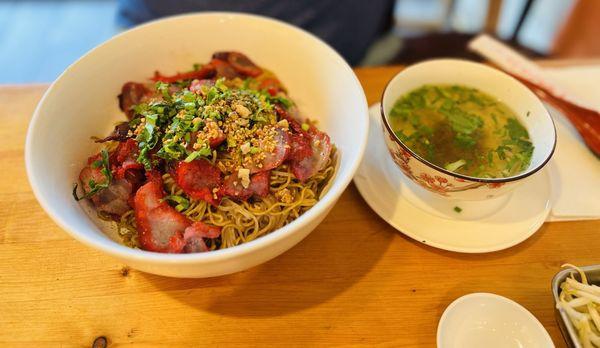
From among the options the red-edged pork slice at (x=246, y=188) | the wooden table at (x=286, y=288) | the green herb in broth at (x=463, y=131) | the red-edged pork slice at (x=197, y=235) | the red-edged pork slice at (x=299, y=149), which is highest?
the green herb in broth at (x=463, y=131)

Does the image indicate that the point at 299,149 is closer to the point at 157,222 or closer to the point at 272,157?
the point at 272,157

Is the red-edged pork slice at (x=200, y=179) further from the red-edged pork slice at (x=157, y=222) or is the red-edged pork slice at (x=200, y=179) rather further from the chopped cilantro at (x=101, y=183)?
the chopped cilantro at (x=101, y=183)

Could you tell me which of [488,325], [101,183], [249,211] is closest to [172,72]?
[101,183]

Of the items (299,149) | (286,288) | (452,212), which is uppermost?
(299,149)

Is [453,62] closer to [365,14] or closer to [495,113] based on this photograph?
[495,113]

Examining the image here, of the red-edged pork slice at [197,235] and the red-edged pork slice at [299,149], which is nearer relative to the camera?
the red-edged pork slice at [197,235]

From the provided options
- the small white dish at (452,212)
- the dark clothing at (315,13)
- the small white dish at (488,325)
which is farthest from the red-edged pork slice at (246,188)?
the dark clothing at (315,13)

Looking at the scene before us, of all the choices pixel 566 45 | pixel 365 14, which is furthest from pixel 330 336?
pixel 566 45
